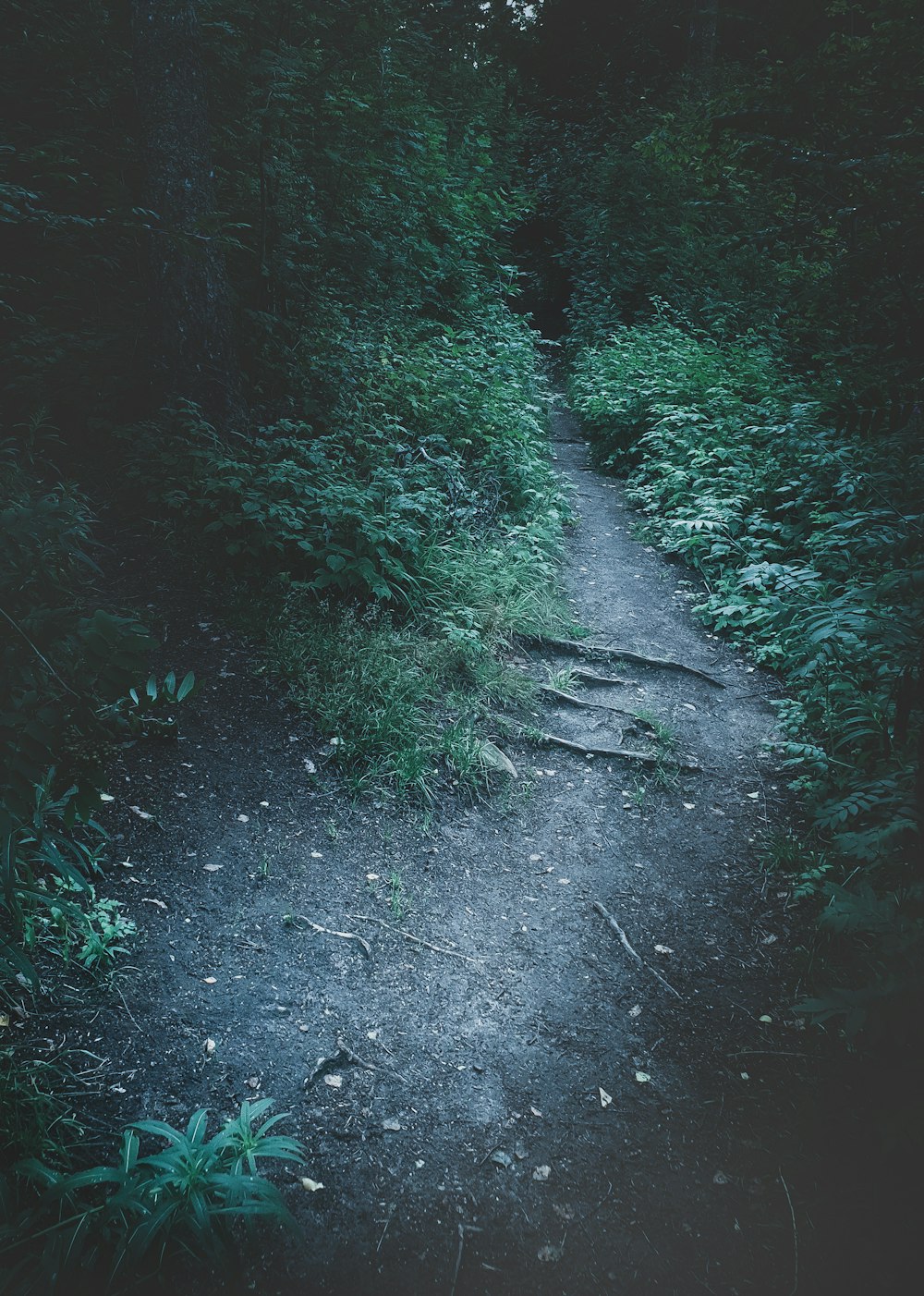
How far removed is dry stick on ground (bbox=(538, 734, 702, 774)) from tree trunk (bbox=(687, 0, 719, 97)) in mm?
17296

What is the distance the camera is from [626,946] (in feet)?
11.7

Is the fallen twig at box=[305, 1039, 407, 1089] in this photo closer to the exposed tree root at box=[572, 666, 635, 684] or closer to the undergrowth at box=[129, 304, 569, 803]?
the undergrowth at box=[129, 304, 569, 803]

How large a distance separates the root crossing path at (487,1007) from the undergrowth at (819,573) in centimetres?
47

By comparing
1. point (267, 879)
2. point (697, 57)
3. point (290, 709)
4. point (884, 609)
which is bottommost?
point (267, 879)

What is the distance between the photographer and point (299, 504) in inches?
218

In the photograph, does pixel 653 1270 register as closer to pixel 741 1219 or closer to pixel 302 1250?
pixel 741 1219

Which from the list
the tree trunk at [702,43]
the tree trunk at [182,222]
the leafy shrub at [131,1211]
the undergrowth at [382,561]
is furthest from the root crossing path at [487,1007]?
the tree trunk at [702,43]

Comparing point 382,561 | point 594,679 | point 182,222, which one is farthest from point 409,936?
point 182,222

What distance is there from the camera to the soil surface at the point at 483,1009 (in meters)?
2.38

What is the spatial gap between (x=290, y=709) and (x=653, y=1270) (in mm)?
3239

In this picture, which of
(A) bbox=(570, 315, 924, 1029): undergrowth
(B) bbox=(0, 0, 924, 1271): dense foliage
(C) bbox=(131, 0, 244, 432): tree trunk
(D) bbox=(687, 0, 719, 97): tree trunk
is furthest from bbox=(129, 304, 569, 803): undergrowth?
(D) bbox=(687, 0, 719, 97): tree trunk

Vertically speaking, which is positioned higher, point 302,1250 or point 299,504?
point 299,504

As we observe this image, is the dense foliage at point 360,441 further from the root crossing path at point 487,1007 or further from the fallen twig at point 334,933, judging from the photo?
the fallen twig at point 334,933

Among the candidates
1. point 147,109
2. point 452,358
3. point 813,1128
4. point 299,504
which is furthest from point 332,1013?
point 452,358
